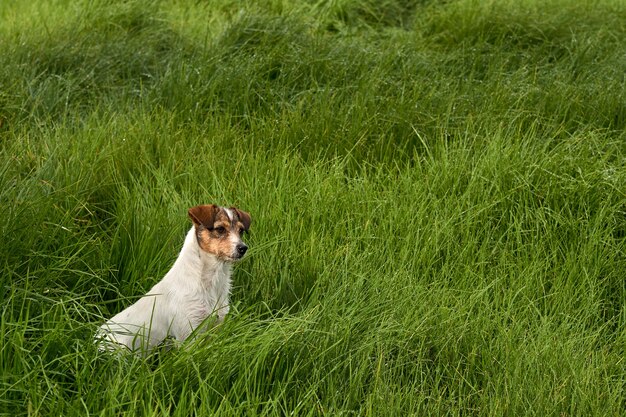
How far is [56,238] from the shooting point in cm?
444

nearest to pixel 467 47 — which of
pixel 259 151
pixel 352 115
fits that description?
pixel 352 115

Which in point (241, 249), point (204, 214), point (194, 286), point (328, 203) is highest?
point (204, 214)

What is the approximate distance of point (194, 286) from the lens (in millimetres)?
4125

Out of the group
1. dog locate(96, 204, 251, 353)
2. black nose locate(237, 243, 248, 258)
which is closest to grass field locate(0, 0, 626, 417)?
dog locate(96, 204, 251, 353)

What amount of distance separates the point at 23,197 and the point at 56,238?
34cm

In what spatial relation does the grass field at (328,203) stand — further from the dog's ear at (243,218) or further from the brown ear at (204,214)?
the brown ear at (204,214)

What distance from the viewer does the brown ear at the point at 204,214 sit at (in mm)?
4082

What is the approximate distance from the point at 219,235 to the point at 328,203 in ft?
3.95

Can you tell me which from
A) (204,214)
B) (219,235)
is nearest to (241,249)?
(219,235)

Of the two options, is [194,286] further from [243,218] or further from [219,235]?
[243,218]

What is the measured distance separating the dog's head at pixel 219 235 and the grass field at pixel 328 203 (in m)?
0.31

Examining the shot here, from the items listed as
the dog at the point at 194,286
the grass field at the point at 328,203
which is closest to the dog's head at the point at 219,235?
the dog at the point at 194,286

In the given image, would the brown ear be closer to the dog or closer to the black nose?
the dog

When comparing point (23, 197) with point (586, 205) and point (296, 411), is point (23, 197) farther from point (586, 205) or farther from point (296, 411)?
point (586, 205)
